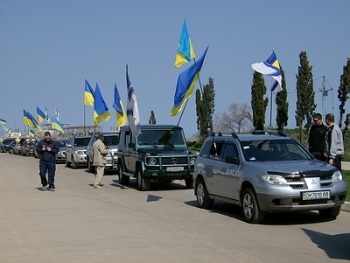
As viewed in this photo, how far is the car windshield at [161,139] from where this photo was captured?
62.5ft

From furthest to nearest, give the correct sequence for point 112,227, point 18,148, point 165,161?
1. point 18,148
2. point 165,161
3. point 112,227

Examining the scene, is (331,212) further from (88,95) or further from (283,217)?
(88,95)

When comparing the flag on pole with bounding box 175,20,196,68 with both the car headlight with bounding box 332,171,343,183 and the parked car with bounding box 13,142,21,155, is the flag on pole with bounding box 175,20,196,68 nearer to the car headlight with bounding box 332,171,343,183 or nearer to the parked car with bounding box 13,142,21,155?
the car headlight with bounding box 332,171,343,183

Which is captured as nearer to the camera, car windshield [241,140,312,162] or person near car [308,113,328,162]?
car windshield [241,140,312,162]

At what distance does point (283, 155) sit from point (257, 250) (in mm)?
3705

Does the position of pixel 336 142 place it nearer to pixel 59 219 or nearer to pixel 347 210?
pixel 347 210

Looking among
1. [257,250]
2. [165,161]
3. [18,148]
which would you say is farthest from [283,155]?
[18,148]

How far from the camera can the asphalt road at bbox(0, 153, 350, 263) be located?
26.3 ft

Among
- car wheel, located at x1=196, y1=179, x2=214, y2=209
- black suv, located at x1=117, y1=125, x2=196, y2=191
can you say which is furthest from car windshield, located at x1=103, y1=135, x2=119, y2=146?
car wheel, located at x1=196, y1=179, x2=214, y2=209

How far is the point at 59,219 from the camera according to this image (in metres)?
12.0

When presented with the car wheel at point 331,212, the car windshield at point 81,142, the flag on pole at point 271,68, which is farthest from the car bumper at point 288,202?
the car windshield at point 81,142

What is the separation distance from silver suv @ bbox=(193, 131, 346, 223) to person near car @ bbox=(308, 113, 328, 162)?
1.03 m

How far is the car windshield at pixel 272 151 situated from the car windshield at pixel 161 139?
7.35 metres

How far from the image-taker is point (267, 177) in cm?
1041
